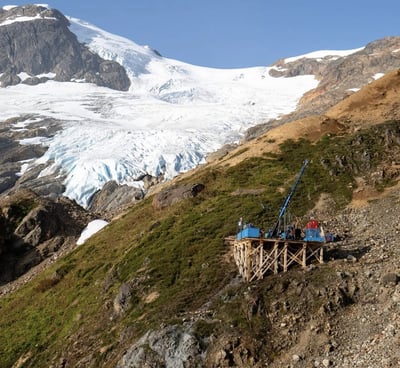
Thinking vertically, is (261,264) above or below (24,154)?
below

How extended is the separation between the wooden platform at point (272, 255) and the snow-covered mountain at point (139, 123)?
69.5 meters

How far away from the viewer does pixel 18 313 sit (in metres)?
34.2

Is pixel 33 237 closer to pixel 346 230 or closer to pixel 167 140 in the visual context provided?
pixel 346 230

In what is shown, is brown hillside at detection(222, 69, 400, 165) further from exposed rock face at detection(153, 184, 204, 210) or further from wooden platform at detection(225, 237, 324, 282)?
wooden platform at detection(225, 237, 324, 282)

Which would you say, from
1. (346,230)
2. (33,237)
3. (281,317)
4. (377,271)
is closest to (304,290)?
(281,317)

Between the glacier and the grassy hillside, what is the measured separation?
54.9 m

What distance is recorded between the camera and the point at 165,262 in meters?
29.9

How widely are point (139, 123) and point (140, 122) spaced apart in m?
0.94

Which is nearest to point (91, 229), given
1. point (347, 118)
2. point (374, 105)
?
point (347, 118)

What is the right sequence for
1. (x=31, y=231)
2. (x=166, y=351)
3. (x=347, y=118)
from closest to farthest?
(x=166, y=351) < (x=31, y=231) < (x=347, y=118)

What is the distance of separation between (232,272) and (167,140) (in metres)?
88.6

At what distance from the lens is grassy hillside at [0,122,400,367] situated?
25.6m

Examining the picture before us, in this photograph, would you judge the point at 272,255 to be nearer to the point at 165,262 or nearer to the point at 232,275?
the point at 232,275

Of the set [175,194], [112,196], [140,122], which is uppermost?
[140,122]
